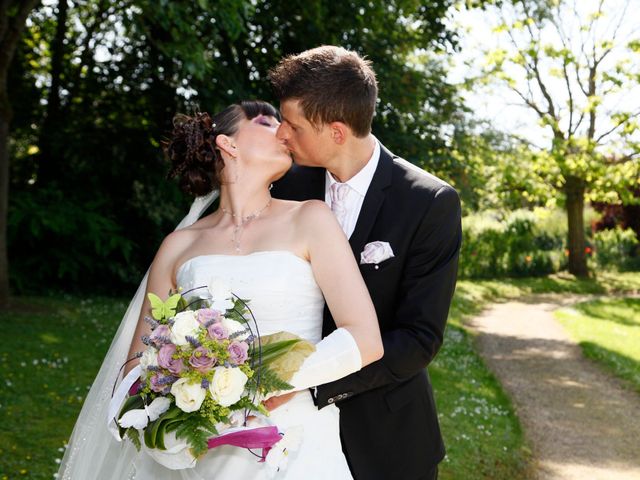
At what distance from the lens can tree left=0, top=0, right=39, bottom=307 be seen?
10477mm

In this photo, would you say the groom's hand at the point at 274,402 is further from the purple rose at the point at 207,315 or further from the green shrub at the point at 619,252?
the green shrub at the point at 619,252

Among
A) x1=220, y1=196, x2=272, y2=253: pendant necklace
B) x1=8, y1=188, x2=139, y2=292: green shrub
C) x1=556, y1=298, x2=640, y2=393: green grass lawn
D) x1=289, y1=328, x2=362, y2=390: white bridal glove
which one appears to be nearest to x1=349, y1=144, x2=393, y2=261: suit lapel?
x1=220, y1=196, x2=272, y2=253: pendant necklace

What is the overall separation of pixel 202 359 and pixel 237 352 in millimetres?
117

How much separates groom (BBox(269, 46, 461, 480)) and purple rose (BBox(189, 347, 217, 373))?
2.63 feet

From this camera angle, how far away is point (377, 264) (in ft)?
10.6

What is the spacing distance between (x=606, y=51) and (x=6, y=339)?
1978 cm

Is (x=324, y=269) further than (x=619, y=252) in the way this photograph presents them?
No

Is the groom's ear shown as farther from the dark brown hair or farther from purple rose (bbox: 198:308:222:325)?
purple rose (bbox: 198:308:222:325)

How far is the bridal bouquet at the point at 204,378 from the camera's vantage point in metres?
2.46

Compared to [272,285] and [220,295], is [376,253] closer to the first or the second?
[272,285]

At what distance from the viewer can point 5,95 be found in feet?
35.7

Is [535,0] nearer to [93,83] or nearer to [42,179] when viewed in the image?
[93,83]

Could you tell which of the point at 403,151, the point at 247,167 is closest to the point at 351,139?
the point at 247,167

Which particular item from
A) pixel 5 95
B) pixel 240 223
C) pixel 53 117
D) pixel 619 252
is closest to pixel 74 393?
pixel 5 95
